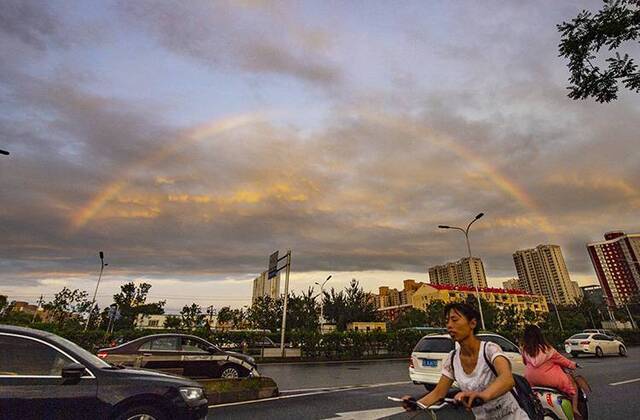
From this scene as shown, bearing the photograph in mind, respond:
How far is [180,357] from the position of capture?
1013cm

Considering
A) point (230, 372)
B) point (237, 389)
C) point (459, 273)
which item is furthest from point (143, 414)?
point (459, 273)

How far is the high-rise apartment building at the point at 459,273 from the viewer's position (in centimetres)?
17750

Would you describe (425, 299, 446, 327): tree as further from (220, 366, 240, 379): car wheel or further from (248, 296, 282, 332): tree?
(220, 366, 240, 379): car wheel

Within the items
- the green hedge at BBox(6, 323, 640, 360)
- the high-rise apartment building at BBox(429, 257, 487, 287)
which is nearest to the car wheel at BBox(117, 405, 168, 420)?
the green hedge at BBox(6, 323, 640, 360)

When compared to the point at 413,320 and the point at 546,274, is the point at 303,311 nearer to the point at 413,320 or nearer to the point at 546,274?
the point at 413,320

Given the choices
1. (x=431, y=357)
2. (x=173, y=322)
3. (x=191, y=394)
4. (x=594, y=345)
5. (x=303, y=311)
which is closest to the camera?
(x=191, y=394)

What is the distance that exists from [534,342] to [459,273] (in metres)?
194

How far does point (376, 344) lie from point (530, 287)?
550ft

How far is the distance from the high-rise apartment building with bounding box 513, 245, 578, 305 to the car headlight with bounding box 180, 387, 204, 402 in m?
180

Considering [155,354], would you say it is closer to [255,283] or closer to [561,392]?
[561,392]

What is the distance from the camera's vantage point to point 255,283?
463 feet

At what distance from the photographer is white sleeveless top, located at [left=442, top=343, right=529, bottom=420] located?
259 cm

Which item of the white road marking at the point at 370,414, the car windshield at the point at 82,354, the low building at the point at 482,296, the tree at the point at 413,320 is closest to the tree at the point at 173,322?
the tree at the point at 413,320

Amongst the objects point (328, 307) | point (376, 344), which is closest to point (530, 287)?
point (328, 307)
